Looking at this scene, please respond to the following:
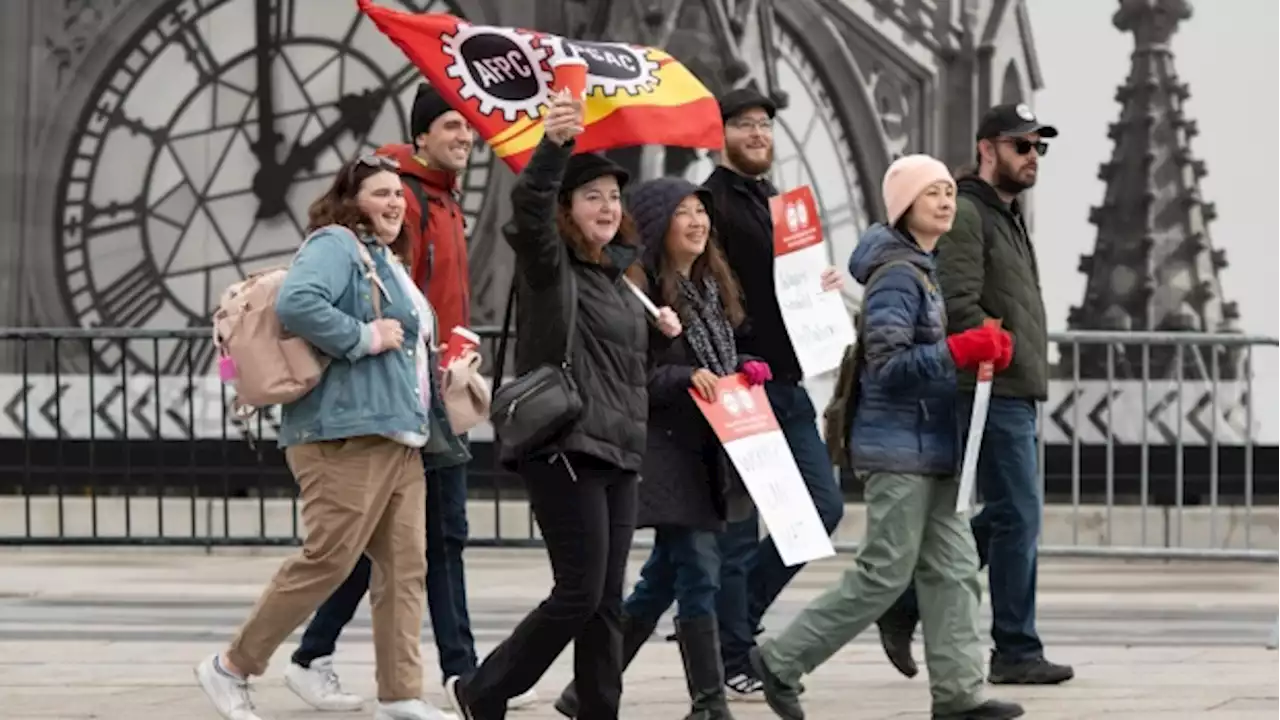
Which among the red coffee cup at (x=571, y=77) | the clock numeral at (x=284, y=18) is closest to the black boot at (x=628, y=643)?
the red coffee cup at (x=571, y=77)

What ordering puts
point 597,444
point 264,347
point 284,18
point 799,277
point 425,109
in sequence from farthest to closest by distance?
point 284,18 < point 799,277 < point 425,109 < point 264,347 < point 597,444

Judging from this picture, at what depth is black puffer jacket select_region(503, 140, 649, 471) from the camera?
7145mm

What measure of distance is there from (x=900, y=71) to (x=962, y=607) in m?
6.28

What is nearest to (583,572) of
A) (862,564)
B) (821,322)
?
(862,564)

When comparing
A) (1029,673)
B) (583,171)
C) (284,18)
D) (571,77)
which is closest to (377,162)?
(583,171)

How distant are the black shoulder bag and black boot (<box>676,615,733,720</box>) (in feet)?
2.68

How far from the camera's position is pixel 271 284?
7824 mm

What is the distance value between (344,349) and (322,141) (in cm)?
678

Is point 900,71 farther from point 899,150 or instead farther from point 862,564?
point 862,564

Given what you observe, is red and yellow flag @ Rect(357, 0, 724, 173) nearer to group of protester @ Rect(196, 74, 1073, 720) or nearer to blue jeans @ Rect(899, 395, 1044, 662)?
group of protester @ Rect(196, 74, 1073, 720)

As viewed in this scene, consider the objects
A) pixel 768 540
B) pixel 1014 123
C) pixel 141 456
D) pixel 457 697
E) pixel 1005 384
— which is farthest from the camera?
pixel 141 456

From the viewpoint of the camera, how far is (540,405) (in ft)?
23.6

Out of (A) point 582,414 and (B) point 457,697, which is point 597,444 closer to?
(A) point 582,414

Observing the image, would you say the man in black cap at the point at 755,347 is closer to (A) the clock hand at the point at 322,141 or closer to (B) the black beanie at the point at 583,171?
(B) the black beanie at the point at 583,171
